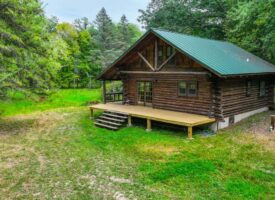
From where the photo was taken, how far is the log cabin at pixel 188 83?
44.1 feet

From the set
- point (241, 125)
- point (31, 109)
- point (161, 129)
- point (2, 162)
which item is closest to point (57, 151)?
point (2, 162)

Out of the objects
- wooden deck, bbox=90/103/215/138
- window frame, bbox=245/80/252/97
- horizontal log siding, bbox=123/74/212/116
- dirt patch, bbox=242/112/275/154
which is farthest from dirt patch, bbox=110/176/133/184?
window frame, bbox=245/80/252/97

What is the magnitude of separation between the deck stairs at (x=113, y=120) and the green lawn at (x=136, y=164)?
637 millimetres

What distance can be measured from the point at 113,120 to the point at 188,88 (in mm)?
4367

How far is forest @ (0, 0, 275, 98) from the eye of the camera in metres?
14.4

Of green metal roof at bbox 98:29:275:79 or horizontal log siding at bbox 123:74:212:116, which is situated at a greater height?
green metal roof at bbox 98:29:275:79

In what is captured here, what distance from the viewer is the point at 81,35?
4000 centimetres

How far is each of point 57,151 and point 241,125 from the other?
29.4 feet

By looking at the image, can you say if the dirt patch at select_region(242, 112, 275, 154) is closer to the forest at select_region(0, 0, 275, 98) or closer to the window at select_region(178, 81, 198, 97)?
the window at select_region(178, 81, 198, 97)

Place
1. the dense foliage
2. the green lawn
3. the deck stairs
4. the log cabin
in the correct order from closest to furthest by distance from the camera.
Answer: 1. the green lawn
2. the log cabin
3. the deck stairs
4. the dense foliage

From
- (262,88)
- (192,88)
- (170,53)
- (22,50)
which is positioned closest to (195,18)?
(262,88)

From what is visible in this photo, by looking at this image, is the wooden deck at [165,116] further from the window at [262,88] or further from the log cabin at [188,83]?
the window at [262,88]

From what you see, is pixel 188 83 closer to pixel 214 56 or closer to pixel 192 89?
pixel 192 89

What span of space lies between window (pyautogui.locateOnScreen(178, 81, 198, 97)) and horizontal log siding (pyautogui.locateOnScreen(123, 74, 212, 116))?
18 cm
